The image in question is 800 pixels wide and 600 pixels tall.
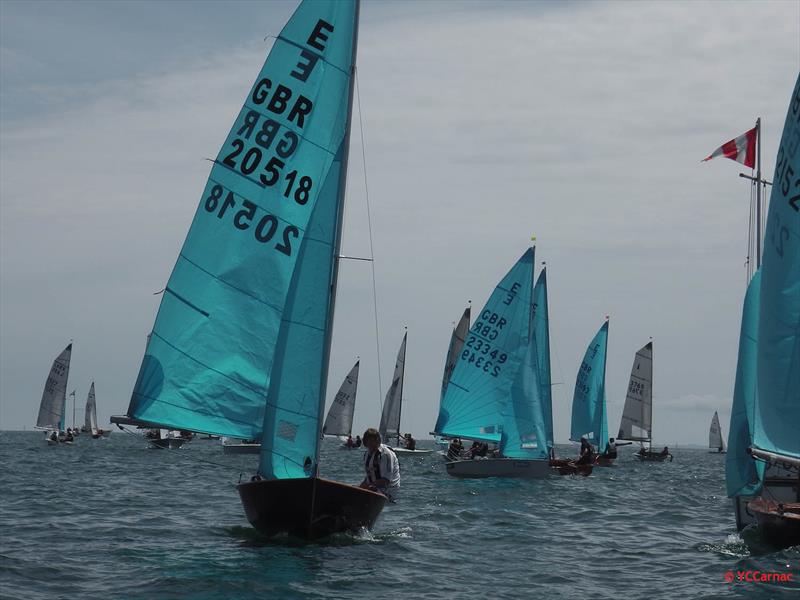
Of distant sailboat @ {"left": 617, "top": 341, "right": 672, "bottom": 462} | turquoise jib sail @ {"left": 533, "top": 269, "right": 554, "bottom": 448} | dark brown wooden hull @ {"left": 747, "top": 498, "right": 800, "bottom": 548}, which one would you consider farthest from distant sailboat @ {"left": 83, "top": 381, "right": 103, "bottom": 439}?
dark brown wooden hull @ {"left": 747, "top": 498, "right": 800, "bottom": 548}

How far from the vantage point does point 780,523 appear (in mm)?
14016

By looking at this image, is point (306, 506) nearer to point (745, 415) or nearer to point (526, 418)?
point (745, 415)

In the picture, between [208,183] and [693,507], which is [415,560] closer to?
[208,183]

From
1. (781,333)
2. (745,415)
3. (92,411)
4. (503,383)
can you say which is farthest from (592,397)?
(92,411)

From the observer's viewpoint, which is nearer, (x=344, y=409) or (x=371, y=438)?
(x=371, y=438)

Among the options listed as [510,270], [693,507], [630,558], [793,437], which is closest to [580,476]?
[510,270]

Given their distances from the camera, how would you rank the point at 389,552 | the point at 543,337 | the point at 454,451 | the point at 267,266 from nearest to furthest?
the point at 389,552
the point at 267,266
the point at 543,337
the point at 454,451

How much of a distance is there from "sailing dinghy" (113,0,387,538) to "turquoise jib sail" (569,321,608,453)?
3873cm

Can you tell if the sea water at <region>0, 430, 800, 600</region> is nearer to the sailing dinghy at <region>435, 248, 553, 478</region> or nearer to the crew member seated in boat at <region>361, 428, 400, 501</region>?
the crew member seated in boat at <region>361, 428, 400, 501</region>

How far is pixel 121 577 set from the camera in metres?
12.3

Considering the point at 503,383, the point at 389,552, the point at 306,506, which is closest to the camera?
the point at 306,506

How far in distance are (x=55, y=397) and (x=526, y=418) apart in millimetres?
49560

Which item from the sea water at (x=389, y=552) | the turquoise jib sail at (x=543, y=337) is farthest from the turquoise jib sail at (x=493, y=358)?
the sea water at (x=389, y=552)

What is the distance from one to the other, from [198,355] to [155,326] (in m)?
0.75
